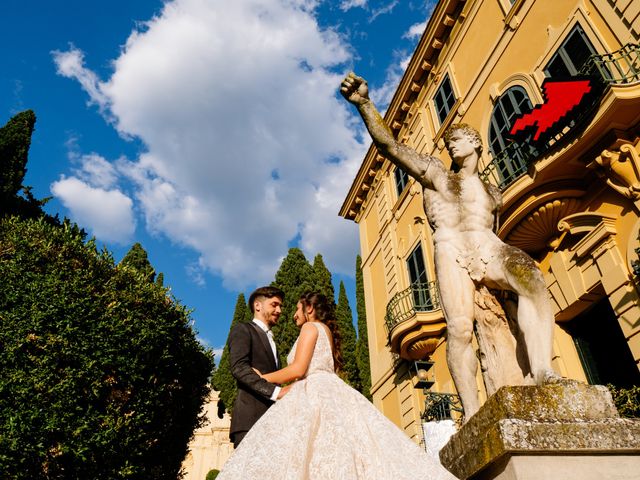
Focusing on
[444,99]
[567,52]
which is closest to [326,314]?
[567,52]

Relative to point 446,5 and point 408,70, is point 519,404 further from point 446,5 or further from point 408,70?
point 408,70

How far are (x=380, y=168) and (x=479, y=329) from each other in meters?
14.8

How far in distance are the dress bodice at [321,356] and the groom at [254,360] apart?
277mm

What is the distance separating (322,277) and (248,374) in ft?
90.6

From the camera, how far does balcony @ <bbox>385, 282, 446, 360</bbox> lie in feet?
35.5

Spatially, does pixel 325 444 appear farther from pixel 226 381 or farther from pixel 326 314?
pixel 226 381

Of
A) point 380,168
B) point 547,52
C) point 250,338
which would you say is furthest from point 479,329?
point 380,168

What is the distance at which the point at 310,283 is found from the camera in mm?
29750

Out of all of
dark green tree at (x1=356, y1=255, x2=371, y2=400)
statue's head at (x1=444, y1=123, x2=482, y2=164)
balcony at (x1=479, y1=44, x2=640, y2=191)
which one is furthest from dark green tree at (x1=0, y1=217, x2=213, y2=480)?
dark green tree at (x1=356, y1=255, x2=371, y2=400)

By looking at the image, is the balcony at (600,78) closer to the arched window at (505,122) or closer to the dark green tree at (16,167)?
the arched window at (505,122)

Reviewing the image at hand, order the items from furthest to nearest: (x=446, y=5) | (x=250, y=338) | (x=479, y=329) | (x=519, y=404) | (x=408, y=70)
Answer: (x=408, y=70)
(x=446, y=5)
(x=250, y=338)
(x=479, y=329)
(x=519, y=404)

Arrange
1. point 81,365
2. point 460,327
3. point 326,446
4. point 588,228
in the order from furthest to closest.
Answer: point 588,228, point 81,365, point 460,327, point 326,446

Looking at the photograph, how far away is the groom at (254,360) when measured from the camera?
116 inches

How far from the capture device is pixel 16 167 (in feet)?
48.9
